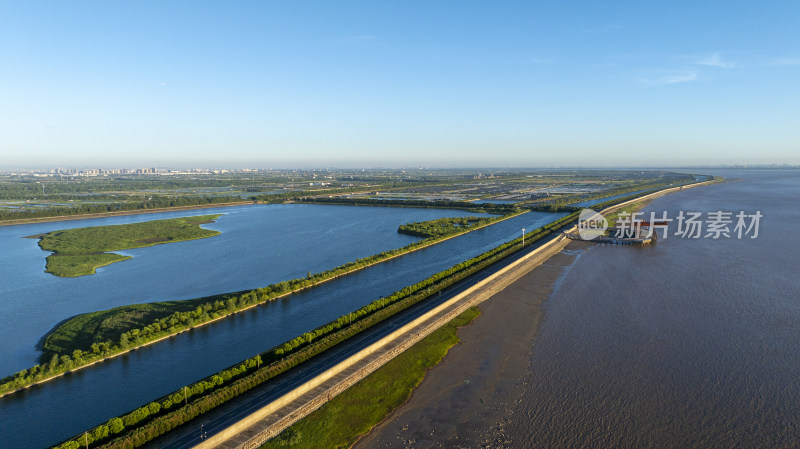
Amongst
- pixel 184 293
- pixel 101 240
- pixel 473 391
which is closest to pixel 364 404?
pixel 473 391

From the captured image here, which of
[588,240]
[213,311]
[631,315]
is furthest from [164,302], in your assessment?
[588,240]

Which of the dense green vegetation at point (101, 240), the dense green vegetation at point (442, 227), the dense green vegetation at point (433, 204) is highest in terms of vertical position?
the dense green vegetation at point (433, 204)

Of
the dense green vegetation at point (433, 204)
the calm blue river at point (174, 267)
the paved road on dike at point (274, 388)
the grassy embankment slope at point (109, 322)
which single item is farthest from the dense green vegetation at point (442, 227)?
the paved road on dike at point (274, 388)

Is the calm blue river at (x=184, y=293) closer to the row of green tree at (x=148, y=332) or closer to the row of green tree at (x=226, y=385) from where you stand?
the row of green tree at (x=148, y=332)

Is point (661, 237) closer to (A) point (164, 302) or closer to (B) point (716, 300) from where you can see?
(B) point (716, 300)

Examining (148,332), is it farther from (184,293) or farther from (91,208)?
(91,208)

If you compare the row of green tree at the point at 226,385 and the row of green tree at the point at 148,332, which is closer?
the row of green tree at the point at 226,385
